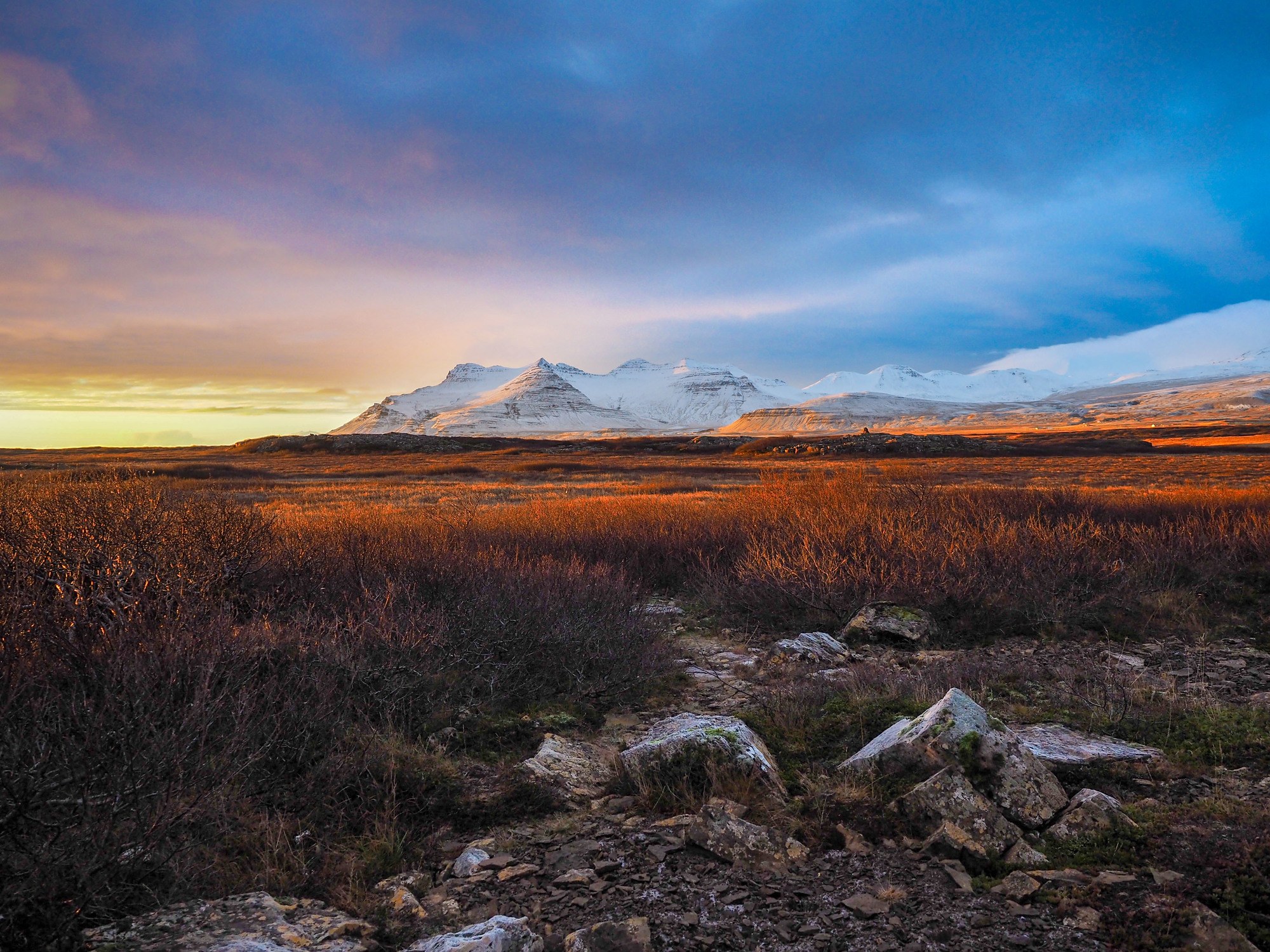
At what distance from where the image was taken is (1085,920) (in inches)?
103

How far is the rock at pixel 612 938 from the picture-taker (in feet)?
8.49

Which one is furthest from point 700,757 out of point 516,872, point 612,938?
point 612,938

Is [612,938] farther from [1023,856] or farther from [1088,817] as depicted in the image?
[1088,817]

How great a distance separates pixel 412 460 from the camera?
197 feet

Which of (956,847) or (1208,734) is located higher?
(956,847)

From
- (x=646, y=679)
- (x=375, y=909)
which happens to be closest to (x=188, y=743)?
(x=375, y=909)

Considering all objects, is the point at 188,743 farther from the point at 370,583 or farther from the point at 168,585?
the point at 370,583

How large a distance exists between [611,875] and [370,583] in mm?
4948

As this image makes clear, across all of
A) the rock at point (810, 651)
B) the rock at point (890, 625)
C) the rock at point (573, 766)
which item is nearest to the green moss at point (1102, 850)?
the rock at point (573, 766)

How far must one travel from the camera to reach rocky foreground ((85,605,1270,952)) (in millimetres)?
2619

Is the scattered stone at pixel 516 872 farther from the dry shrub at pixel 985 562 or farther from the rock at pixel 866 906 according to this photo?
the dry shrub at pixel 985 562

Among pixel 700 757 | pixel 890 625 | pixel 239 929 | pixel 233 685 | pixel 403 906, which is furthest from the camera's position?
pixel 890 625

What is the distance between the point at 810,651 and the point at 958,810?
11.8 feet

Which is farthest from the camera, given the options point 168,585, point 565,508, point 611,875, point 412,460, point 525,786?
point 412,460
